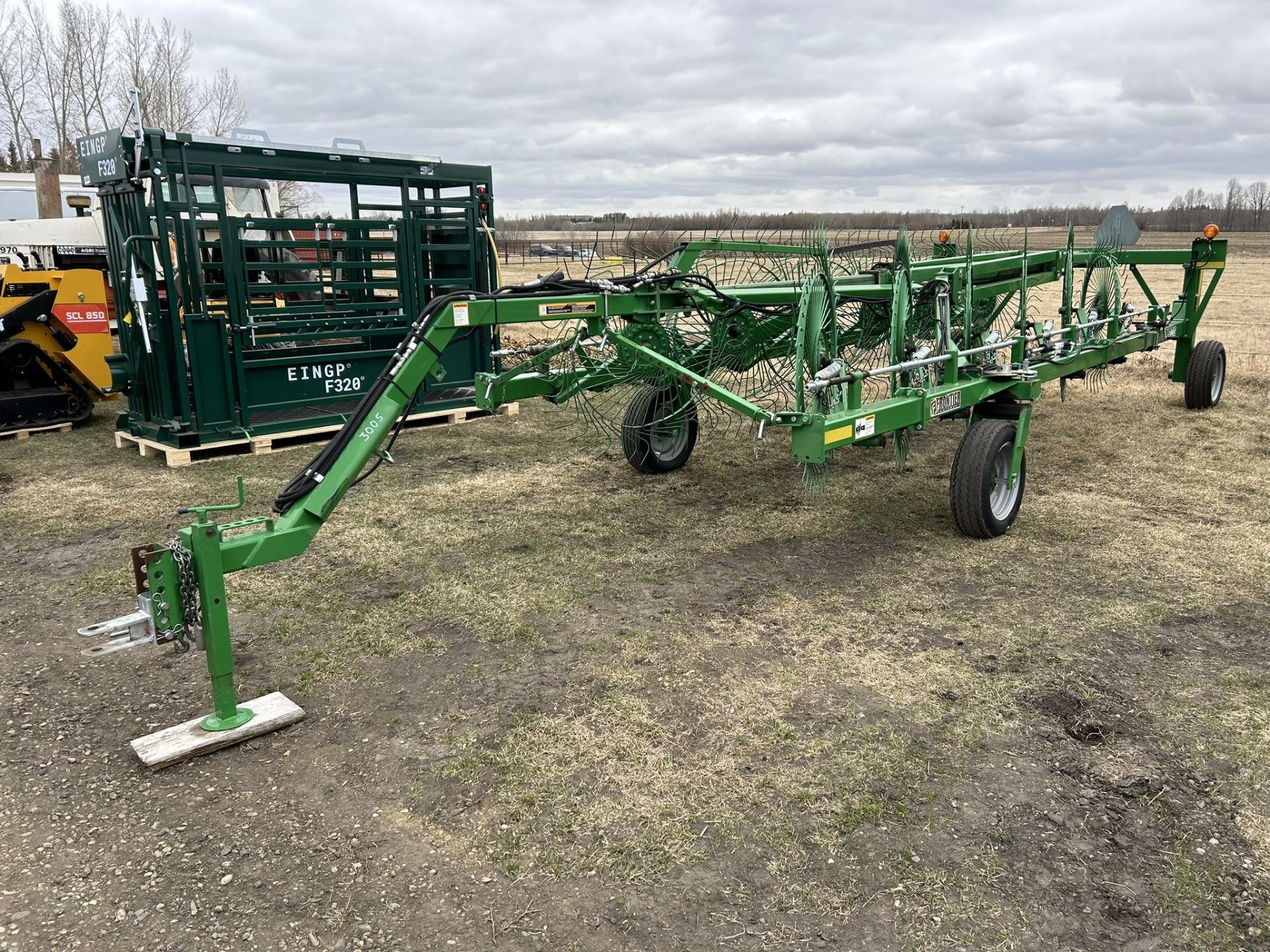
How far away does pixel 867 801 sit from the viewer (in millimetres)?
2943

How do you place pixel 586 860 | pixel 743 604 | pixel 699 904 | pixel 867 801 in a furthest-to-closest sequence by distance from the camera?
1. pixel 743 604
2. pixel 867 801
3. pixel 586 860
4. pixel 699 904

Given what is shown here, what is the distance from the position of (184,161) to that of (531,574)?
4.59m

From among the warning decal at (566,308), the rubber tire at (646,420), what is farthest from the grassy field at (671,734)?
the warning decal at (566,308)

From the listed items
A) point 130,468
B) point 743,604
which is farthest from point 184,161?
point 743,604

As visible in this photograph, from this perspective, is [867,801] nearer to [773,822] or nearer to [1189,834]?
[773,822]

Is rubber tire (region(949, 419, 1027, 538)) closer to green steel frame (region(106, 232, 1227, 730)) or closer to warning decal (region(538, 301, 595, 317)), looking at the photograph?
green steel frame (region(106, 232, 1227, 730))

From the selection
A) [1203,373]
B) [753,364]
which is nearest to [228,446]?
[753,364]

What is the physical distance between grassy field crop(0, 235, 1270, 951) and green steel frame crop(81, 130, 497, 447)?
65.4 inches

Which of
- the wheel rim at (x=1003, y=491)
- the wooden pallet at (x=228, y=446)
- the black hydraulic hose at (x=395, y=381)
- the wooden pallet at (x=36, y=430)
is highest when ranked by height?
the black hydraulic hose at (x=395, y=381)

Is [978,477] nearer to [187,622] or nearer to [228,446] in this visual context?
[187,622]

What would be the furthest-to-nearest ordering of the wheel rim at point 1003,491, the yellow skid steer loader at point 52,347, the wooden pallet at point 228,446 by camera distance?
the yellow skid steer loader at point 52,347 → the wooden pallet at point 228,446 → the wheel rim at point 1003,491

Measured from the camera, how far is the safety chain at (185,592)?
125 inches

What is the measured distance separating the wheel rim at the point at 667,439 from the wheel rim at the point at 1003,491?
7.20 ft

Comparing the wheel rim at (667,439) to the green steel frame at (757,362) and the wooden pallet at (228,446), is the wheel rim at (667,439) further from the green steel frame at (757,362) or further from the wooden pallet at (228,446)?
the wooden pallet at (228,446)
